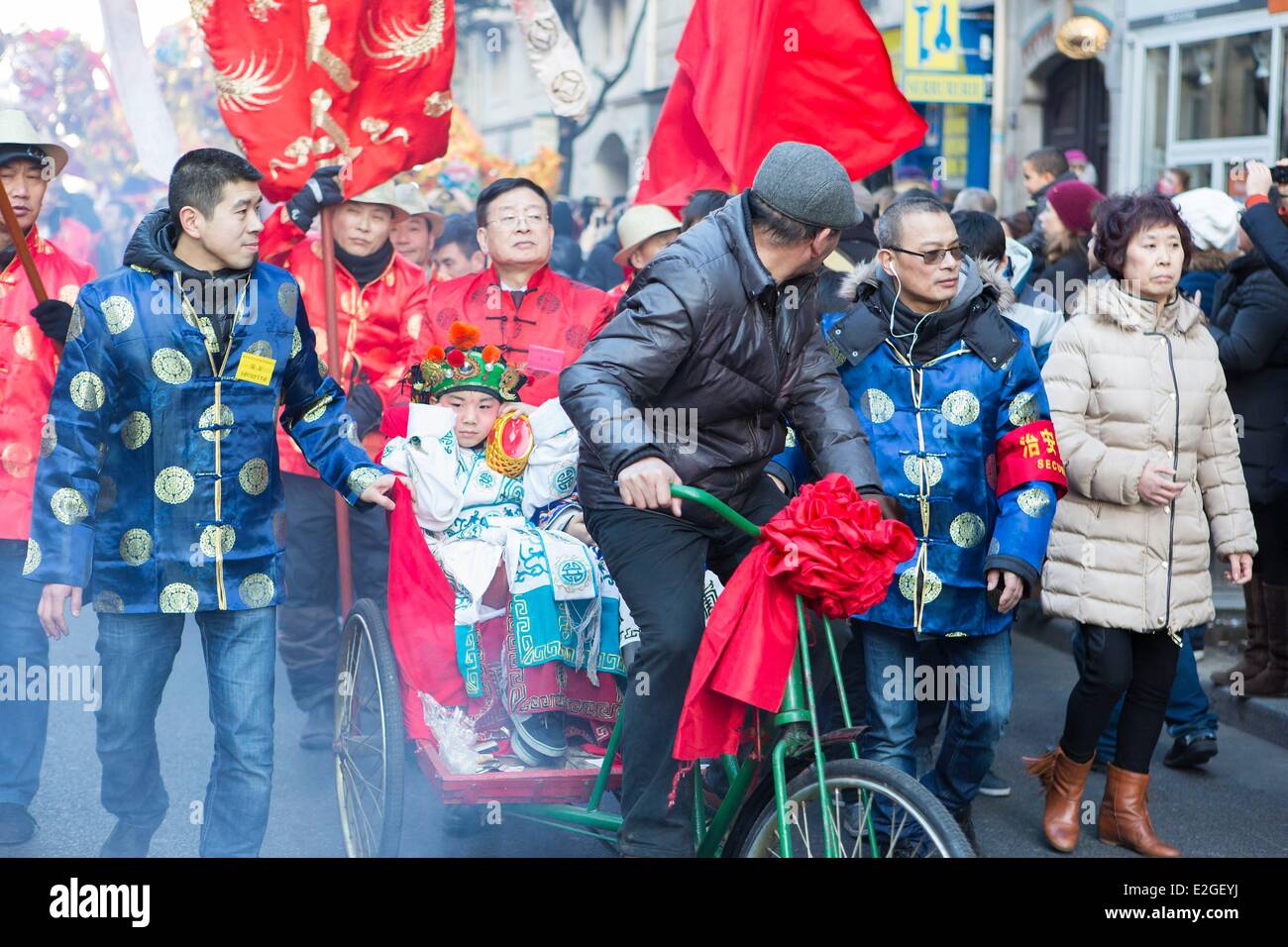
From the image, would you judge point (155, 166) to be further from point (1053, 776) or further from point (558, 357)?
point (1053, 776)

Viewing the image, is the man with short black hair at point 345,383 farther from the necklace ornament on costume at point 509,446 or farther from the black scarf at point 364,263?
the necklace ornament on costume at point 509,446

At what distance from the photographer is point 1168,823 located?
553cm

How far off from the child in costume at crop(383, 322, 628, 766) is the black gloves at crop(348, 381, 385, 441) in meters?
1.66

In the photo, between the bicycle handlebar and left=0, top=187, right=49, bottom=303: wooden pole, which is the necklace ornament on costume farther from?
left=0, top=187, right=49, bottom=303: wooden pole

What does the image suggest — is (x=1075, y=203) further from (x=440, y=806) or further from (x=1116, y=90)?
(x=1116, y=90)

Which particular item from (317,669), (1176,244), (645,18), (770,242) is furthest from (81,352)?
(645,18)

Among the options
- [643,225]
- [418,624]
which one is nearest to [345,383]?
[643,225]

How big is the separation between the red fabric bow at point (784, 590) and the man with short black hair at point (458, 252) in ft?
19.7

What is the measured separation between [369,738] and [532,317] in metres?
1.87

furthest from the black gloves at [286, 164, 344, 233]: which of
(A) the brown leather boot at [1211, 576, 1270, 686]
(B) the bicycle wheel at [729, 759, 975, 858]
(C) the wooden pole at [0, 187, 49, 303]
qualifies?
(A) the brown leather boot at [1211, 576, 1270, 686]

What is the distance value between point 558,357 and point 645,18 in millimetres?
29151

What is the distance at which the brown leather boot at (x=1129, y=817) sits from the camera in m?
5.15

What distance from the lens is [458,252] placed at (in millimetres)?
9508

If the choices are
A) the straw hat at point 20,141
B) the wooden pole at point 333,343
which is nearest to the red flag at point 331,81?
the wooden pole at point 333,343
